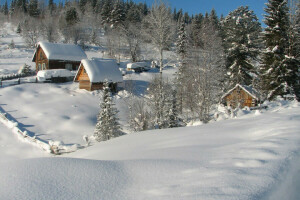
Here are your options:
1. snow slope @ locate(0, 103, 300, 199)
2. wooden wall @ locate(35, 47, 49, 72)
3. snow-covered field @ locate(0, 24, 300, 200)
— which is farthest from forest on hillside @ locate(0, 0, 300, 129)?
wooden wall @ locate(35, 47, 49, 72)

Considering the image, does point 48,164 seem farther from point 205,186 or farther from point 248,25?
point 248,25

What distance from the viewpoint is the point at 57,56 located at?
3828 cm

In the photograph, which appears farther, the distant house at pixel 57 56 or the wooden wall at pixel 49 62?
the wooden wall at pixel 49 62

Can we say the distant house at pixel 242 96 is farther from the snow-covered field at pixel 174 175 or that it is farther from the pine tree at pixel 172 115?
the snow-covered field at pixel 174 175

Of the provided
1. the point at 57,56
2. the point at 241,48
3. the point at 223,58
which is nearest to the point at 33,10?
the point at 57,56

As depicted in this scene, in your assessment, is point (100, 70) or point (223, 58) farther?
point (100, 70)

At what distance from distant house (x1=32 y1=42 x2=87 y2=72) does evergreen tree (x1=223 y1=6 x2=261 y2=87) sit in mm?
24441

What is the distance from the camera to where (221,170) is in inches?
159

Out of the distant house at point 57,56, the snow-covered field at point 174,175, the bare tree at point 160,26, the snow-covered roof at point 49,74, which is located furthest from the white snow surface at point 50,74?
the snow-covered field at point 174,175

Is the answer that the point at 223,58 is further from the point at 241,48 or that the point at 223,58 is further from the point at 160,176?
the point at 160,176

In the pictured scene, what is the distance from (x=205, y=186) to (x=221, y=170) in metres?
0.66

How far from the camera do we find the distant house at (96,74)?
30844 mm

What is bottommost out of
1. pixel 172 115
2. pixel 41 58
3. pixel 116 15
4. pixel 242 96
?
pixel 172 115

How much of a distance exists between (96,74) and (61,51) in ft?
39.7
